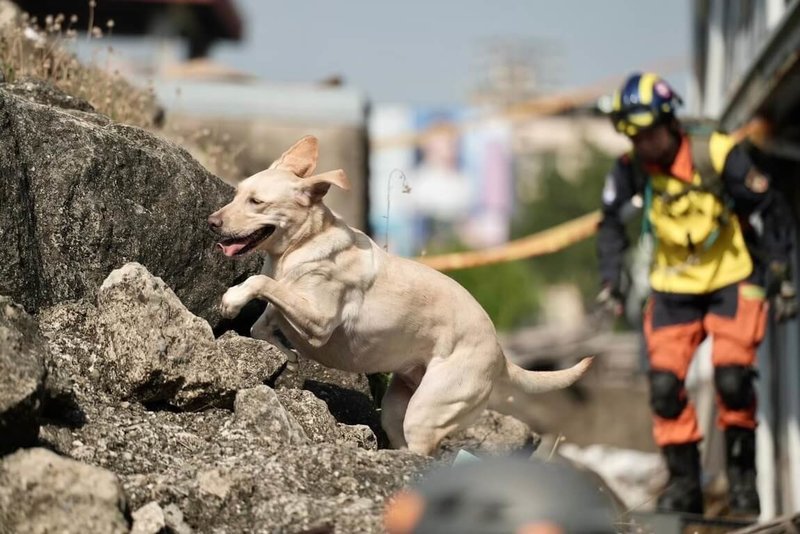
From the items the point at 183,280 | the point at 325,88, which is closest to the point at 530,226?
the point at 325,88

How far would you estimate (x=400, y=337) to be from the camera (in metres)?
5.63

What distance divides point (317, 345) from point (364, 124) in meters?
8.51

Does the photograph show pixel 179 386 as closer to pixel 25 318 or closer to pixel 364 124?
pixel 25 318

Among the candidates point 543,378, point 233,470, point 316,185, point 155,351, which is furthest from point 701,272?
point 233,470

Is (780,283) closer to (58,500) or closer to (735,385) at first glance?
(735,385)

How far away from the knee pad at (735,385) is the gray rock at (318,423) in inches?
113

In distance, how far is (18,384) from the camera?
4105mm

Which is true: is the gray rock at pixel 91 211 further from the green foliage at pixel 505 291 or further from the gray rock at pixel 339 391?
the green foliage at pixel 505 291

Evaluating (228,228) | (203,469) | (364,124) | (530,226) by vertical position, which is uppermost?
(228,228)

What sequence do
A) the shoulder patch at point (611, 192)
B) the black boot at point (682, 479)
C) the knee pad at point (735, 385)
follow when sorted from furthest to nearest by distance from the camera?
the shoulder patch at point (611, 192) → the black boot at point (682, 479) → the knee pad at point (735, 385)

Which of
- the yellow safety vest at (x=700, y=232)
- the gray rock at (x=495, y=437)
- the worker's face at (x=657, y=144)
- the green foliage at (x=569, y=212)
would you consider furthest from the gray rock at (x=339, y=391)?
the green foliage at (x=569, y=212)

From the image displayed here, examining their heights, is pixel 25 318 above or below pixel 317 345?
above

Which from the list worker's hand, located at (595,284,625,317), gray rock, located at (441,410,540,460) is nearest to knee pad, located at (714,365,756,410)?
worker's hand, located at (595,284,625,317)

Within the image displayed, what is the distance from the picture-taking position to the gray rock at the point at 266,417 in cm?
492
